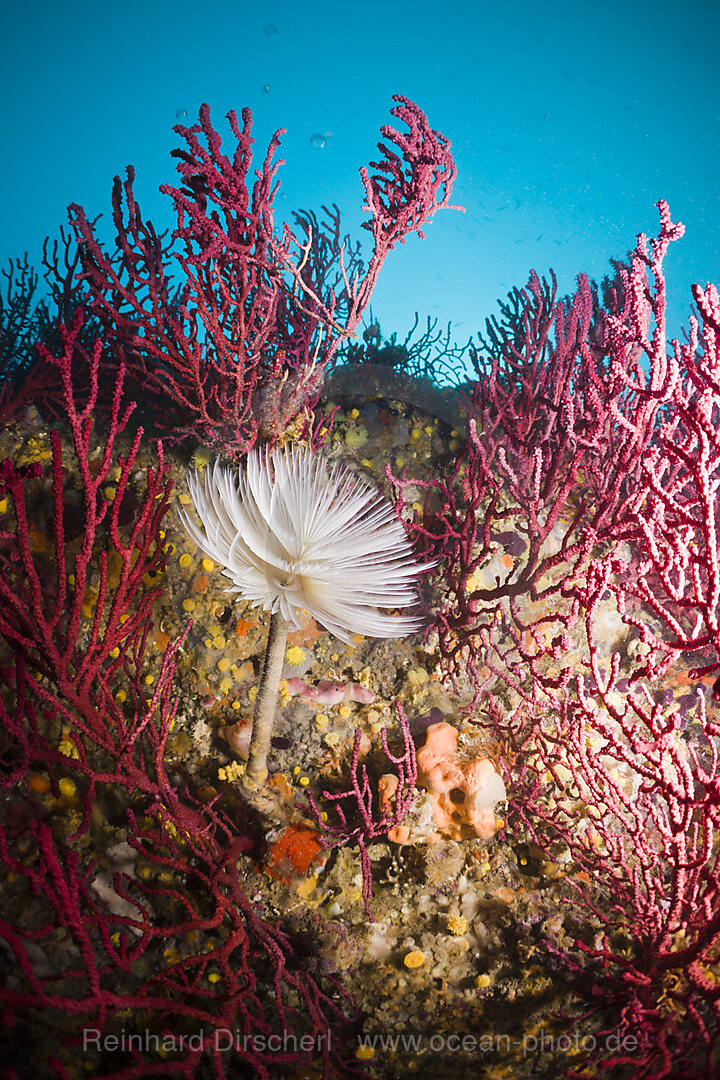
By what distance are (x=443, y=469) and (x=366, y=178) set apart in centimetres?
223

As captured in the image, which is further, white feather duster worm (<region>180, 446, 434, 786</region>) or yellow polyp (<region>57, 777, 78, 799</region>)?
yellow polyp (<region>57, 777, 78, 799</region>)

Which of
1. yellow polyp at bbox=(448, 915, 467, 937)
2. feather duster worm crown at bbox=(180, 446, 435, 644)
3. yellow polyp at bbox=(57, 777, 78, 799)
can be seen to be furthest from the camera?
yellow polyp at bbox=(57, 777, 78, 799)

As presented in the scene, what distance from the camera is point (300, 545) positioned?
219cm

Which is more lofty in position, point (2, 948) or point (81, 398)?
point (81, 398)

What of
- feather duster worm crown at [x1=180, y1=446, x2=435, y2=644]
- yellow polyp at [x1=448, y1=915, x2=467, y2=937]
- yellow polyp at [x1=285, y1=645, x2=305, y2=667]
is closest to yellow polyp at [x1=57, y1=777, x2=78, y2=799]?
yellow polyp at [x1=285, y1=645, x2=305, y2=667]

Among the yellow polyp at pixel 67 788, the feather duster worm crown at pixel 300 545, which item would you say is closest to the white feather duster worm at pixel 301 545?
the feather duster worm crown at pixel 300 545

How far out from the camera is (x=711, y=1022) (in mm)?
1979

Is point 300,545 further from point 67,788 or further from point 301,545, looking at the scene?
point 67,788

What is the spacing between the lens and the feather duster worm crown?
86.2 inches

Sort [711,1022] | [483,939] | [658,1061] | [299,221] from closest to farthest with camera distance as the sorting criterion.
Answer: [658,1061], [711,1022], [483,939], [299,221]

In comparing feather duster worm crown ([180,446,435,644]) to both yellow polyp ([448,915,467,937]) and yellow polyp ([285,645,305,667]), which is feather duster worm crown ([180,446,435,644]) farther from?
yellow polyp ([448,915,467,937])

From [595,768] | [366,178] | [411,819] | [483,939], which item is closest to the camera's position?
[595,768]

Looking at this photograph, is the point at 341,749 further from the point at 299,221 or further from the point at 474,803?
the point at 299,221

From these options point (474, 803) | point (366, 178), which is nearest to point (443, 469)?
point (366, 178)
